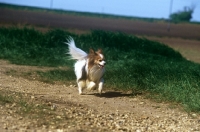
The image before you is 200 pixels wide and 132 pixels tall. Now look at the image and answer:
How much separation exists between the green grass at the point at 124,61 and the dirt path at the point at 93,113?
62 cm

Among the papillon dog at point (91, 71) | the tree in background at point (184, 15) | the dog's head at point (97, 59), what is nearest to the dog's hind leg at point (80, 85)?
the papillon dog at point (91, 71)

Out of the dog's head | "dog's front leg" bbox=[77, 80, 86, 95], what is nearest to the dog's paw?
"dog's front leg" bbox=[77, 80, 86, 95]

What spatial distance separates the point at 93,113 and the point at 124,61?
7403 millimetres

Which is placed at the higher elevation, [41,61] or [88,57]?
[88,57]

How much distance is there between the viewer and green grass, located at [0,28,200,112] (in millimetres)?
10812

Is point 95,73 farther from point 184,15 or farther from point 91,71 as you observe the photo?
point 184,15

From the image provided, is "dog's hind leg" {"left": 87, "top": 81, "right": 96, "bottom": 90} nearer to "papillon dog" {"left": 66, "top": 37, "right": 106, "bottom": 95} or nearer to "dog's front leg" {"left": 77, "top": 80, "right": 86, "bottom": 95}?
"papillon dog" {"left": 66, "top": 37, "right": 106, "bottom": 95}

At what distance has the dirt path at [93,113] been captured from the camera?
286 inches

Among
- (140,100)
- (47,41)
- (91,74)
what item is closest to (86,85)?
(91,74)

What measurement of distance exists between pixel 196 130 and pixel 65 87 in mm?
4387

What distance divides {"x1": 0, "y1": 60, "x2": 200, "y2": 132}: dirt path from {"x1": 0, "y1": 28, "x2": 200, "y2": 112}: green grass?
62cm

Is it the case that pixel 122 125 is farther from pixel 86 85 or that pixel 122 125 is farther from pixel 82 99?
pixel 86 85

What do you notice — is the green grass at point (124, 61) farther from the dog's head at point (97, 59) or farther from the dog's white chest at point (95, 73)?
the dog's head at point (97, 59)

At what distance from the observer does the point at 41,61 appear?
15.8 m
